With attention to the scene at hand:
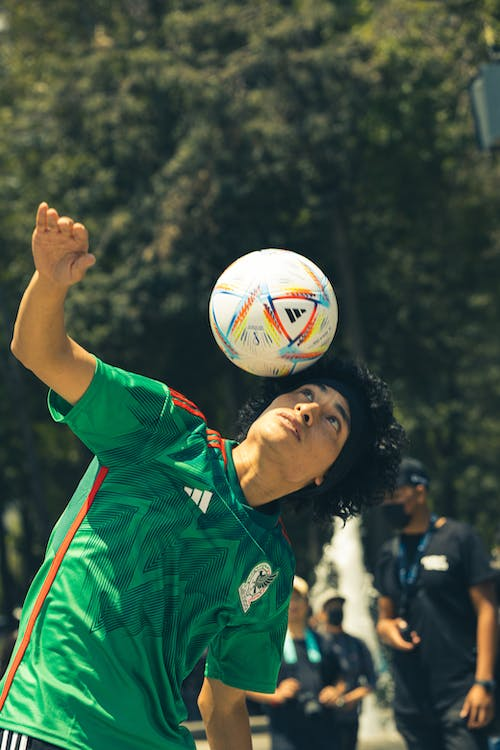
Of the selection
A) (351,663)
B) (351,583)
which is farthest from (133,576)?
(351,583)

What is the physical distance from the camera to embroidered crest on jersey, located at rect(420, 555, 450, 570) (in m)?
6.65

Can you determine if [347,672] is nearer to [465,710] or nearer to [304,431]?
[465,710]

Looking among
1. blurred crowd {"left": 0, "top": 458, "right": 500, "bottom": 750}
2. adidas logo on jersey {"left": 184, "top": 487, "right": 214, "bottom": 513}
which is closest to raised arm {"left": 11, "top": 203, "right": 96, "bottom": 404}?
adidas logo on jersey {"left": 184, "top": 487, "right": 214, "bottom": 513}

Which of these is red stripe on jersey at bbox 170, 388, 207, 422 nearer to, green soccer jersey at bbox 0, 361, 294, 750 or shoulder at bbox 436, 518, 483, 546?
green soccer jersey at bbox 0, 361, 294, 750

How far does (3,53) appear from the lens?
27.8 metres

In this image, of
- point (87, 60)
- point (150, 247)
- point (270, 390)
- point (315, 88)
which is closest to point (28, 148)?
point (87, 60)

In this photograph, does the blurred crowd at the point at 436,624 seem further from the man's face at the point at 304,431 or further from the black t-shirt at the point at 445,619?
the man's face at the point at 304,431

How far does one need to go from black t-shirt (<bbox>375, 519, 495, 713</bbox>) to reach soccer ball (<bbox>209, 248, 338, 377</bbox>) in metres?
3.03

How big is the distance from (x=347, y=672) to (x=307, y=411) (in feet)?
19.7

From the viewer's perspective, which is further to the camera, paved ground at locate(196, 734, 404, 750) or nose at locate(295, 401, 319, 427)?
paved ground at locate(196, 734, 404, 750)

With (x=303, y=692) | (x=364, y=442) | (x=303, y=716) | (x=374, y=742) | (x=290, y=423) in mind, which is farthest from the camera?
(x=374, y=742)

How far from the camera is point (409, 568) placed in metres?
6.85

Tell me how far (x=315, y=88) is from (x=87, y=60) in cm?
479

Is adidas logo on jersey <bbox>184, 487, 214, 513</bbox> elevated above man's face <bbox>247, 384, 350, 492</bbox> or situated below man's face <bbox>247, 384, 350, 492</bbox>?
below
